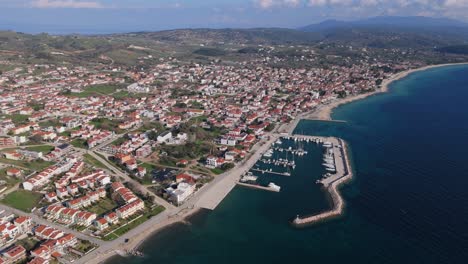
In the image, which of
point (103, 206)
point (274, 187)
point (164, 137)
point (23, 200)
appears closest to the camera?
point (103, 206)

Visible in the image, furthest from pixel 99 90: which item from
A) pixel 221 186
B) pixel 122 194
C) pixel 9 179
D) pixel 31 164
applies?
pixel 221 186

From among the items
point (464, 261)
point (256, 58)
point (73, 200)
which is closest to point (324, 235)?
point (464, 261)

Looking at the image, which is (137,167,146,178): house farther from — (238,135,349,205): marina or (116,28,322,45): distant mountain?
(116,28,322,45): distant mountain

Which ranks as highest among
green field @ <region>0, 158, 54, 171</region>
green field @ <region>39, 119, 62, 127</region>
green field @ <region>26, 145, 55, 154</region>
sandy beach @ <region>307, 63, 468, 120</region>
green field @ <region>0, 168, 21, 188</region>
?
sandy beach @ <region>307, 63, 468, 120</region>

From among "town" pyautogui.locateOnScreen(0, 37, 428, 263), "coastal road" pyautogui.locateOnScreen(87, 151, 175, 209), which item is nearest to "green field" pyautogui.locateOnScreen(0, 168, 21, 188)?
"town" pyautogui.locateOnScreen(0, 37, 428, 263)

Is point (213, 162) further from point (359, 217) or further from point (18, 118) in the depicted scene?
point (18, 118)

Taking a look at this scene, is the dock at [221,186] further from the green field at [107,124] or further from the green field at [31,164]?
the green field at [107,124]

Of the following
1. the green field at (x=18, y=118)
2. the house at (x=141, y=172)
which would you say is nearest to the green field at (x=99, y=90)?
the green field at (x=18, y=118)
